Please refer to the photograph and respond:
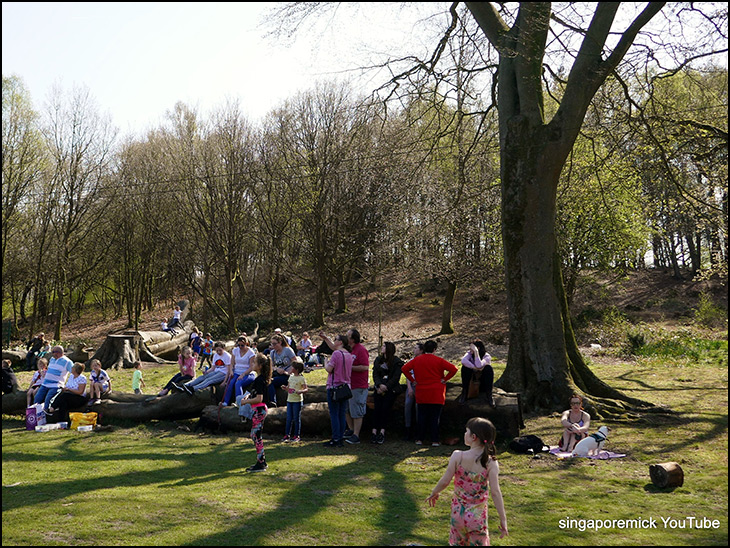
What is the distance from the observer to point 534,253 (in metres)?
12.0

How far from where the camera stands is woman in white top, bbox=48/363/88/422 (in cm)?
1180

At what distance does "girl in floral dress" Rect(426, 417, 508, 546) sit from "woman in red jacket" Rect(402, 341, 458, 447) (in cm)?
481

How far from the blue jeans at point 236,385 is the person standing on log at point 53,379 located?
334 centimetres

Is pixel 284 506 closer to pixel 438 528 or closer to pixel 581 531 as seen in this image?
pixel 438 528

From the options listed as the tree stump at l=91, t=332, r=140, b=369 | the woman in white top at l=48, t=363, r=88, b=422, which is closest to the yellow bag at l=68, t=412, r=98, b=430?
the woman in white top at l=48, t=363, r=88, b=422

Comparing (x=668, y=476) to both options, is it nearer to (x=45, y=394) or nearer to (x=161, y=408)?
(x=161, y=408)

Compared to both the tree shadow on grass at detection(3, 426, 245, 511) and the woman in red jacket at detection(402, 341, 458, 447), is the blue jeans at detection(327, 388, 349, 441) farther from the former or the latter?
the tree shadow on grass at detection(3, 426, 245, 511)

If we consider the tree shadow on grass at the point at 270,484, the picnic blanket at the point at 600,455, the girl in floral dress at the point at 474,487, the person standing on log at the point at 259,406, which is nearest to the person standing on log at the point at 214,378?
the tree shadow on grass at the point at 270,484

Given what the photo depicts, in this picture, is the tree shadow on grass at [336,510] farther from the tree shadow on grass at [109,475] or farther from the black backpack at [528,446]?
the black backpack at [528,446]

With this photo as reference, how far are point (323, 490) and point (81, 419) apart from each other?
6576 mm

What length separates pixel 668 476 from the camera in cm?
711

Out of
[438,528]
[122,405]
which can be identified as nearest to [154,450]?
[122,405]

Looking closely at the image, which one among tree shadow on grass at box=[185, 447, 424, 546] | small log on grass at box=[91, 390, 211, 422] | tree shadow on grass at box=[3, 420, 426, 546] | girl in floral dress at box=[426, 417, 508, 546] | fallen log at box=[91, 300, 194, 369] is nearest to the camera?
girl in floral dress at box=[426, 417, 508, 546]

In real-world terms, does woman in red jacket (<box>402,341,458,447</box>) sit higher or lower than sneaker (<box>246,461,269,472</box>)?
higher
